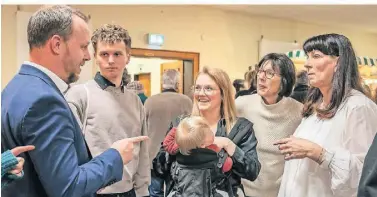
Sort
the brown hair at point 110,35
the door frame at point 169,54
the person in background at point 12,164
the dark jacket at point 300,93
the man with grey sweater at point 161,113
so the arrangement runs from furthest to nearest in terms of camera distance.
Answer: the door frame at point 169,54 < the man with grey sweater at point 161,113 < the dark jacket at point 300,93 < the brown hair at point 110,35 < the person in background at point 12,164

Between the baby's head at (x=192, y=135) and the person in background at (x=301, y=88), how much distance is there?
949 mm

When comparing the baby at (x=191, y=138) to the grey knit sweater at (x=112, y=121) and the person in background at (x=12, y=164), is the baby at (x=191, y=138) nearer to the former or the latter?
the grey knit sweater at (x=112, y=121)

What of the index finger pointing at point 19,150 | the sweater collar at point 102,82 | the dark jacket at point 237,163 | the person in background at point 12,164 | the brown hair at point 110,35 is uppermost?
the brown hair at point 110,35

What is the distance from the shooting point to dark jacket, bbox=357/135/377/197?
0.94m

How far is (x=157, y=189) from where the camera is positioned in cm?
176

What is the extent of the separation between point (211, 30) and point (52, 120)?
419 cm

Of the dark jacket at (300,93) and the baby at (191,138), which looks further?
the dark jacket at (300,93)

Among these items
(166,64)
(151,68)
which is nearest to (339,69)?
(166,64)

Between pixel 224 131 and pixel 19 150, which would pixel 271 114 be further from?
pixel 19 150

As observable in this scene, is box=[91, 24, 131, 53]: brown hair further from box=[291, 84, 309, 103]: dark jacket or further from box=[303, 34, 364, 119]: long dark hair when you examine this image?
box=[291, 84, 309, 103]: dark jacket

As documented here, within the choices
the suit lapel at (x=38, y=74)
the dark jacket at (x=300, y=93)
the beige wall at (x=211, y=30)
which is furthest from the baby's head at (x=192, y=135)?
the beige wall at (x=211, y=30)

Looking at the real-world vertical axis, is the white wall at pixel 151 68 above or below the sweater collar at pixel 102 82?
below

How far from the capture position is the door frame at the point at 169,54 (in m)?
4.61

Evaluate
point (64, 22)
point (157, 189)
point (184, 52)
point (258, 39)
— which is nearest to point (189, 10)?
point (184, 52)
